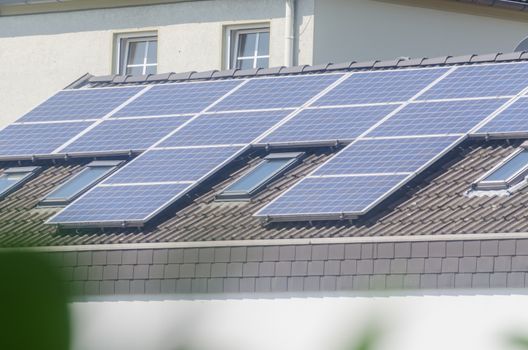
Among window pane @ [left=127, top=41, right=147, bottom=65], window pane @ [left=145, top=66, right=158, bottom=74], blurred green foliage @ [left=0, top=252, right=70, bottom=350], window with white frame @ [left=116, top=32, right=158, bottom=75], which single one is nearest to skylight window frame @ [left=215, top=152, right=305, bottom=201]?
window pane @ [left=145, top=66, right=158, bottom=74]

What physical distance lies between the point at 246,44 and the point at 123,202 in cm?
1337

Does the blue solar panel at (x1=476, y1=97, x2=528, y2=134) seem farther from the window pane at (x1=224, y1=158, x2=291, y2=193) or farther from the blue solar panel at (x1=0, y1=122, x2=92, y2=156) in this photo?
the blue solar panel at (x1=0, y1=122, x2=92, y2=156)

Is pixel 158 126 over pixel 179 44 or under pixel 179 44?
under

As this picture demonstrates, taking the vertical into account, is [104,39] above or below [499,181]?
above

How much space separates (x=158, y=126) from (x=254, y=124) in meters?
1.28

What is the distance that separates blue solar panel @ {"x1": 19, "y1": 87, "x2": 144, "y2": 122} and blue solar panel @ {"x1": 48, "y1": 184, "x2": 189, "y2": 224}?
2.82 meters

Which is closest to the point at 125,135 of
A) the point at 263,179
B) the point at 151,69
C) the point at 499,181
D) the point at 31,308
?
the point at 263,179

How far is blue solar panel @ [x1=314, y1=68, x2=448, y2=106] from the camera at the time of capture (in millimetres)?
15750

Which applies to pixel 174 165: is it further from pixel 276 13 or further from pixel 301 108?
pixel 276 13

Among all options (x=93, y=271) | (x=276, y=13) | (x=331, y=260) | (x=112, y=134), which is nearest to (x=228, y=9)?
(x=276, y=13)

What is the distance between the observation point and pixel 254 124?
15.9 metres

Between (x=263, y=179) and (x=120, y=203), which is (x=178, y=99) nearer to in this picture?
(x=263, y=179)

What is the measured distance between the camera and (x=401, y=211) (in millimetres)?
13422

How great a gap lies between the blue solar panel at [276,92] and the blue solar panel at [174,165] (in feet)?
A: 3.50
